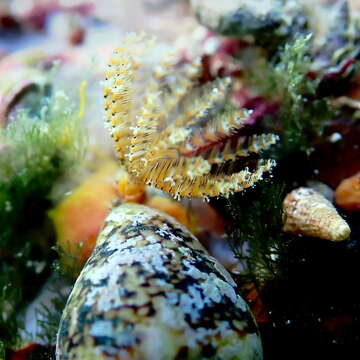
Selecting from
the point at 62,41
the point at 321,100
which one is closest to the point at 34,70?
the point at 62,41

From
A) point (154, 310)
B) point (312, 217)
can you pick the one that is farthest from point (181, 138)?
point (154, 310)

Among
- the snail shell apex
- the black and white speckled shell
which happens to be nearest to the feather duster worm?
the snail shell apex

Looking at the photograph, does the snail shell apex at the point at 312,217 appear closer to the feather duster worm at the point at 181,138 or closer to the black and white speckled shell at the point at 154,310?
the feather duster worm at the point at 181,138

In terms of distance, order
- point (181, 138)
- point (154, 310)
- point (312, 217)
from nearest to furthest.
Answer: point (154, 310) < point (312, 217) < point (181, 138)

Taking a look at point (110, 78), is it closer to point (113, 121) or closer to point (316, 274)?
point (113, 121)

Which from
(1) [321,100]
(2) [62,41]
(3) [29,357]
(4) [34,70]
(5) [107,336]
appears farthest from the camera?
(2) [62,41]

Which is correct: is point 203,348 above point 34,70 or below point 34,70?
below

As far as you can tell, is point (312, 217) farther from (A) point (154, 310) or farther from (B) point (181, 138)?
(A) point (154, 310)
